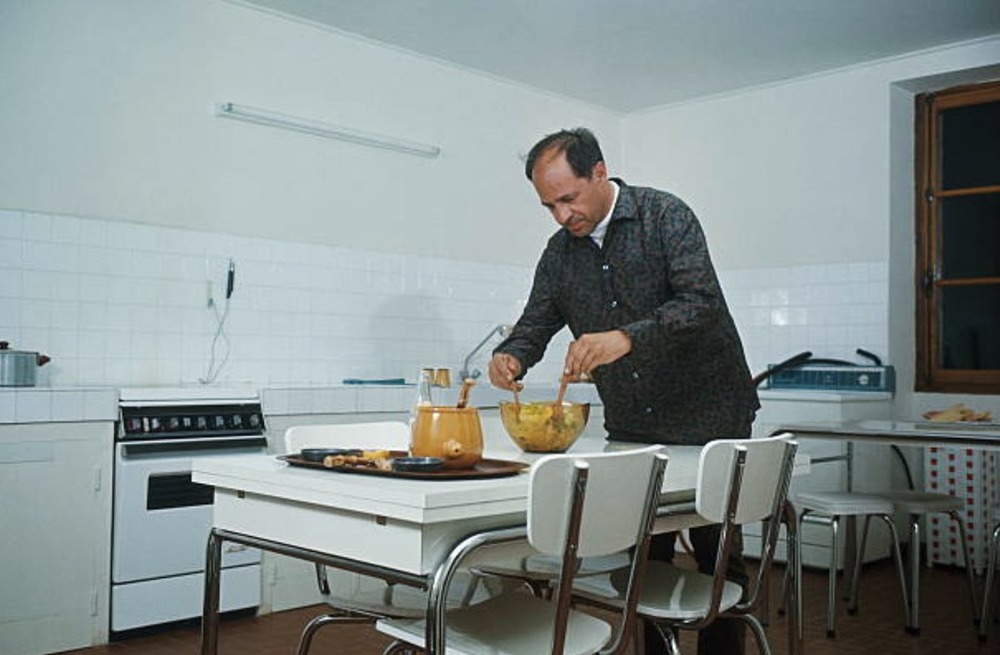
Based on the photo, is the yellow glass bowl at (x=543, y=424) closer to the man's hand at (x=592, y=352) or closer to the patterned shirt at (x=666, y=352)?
the man's hand at (x=592, y=352)

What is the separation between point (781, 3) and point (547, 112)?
1.83 metres

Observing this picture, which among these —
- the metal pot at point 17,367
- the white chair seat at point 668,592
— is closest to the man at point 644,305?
the white chair seat at point 668,592

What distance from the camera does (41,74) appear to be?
4047mm

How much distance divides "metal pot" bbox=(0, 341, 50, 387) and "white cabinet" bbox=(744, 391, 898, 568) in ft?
11.0

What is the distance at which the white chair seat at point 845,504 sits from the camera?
3988 mm

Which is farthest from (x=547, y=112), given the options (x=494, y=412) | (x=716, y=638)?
(x=716, y=638)

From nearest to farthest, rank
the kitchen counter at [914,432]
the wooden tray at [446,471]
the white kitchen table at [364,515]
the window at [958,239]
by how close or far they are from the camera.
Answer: the white kitchen table at [364,515], the wooden tray at [446,471], the kitchen counter at [914,432], the window at [958,239]

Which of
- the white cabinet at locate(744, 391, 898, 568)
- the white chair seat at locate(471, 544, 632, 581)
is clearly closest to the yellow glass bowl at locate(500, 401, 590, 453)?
the white chair seat at locate(471, 544, 632, 581)

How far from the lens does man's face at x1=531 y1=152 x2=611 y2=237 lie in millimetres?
2398

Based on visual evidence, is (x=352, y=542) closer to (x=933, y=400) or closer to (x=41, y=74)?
(x=41, y=74)

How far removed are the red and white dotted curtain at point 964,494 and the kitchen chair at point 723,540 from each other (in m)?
3.19

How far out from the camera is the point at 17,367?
364cm

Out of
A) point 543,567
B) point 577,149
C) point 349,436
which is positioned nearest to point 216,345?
point 349,436

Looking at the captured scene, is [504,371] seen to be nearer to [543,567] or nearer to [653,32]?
[543,567]
